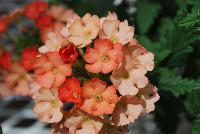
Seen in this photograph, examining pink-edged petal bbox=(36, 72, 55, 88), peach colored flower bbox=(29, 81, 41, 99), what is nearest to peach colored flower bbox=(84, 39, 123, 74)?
pink-edged petal bbox=(36, 72, 55, 88)

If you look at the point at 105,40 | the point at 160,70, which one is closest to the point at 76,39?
the point at 105,40

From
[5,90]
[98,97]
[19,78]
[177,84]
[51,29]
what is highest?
[98,97]

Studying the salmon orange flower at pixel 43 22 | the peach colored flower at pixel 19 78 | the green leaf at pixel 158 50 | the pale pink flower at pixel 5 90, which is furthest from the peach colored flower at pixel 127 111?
the pale pink flower at pixel 5 90

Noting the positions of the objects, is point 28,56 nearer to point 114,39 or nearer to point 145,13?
point 145,13

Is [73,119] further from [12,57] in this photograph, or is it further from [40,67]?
[12,57]

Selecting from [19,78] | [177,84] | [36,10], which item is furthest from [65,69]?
[19,78]

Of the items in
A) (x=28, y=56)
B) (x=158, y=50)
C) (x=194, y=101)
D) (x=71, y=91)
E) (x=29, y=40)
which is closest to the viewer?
(x=71, y=91)
